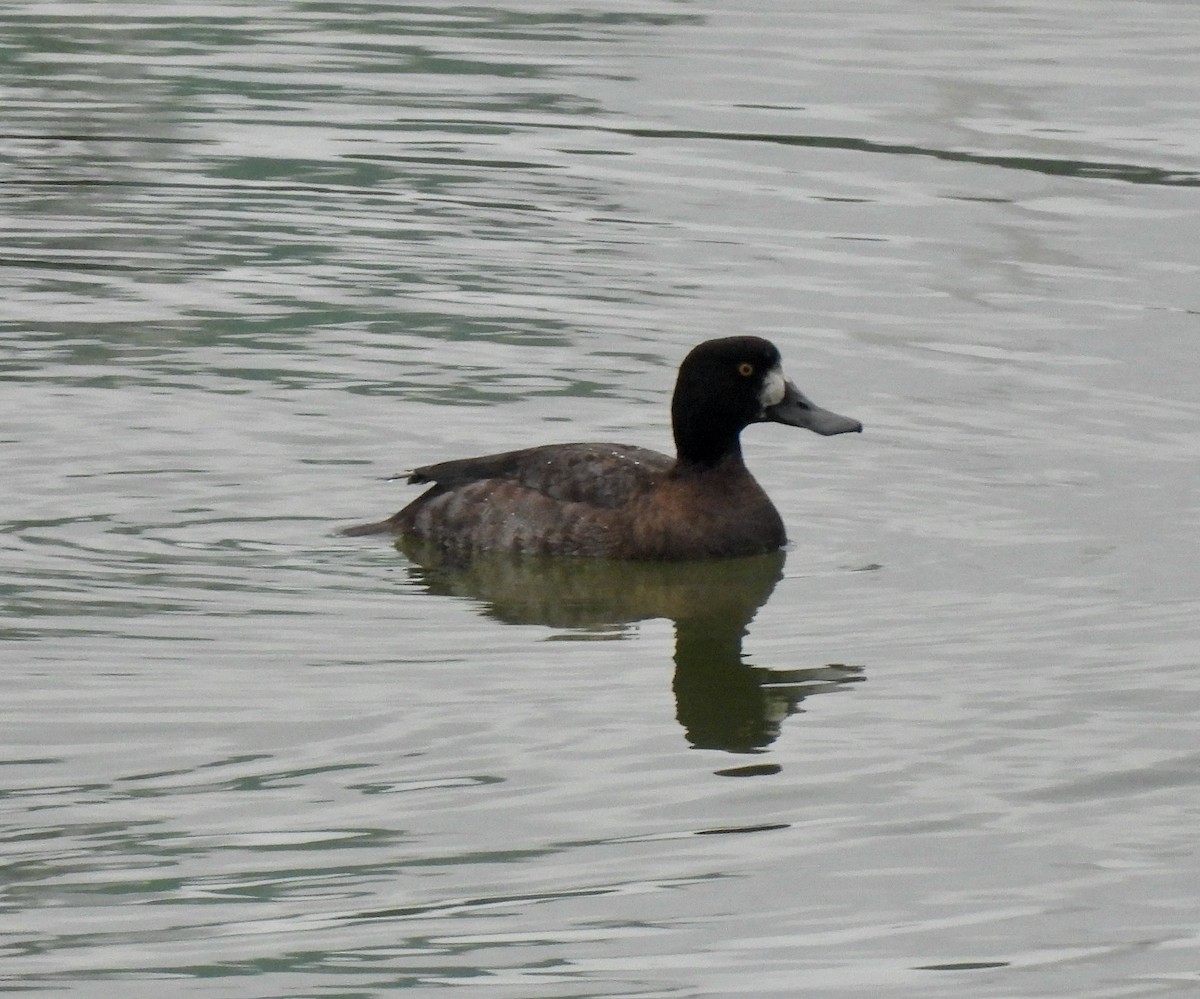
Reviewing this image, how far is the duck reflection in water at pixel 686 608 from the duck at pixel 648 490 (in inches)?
3.2

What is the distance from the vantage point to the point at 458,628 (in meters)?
9.68

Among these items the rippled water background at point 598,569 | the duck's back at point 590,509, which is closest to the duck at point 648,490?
the duck's back at point 590,509

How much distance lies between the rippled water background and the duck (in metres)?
0.25

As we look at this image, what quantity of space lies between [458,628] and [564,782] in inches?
77.6

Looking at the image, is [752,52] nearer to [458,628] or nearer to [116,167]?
[116,167]

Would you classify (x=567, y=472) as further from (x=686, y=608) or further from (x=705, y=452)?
(x=686, y=608)

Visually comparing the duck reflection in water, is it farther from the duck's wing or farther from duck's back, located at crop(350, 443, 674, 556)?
the duck's wing

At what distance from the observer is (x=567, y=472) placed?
10992mm

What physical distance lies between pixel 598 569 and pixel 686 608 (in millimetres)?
687

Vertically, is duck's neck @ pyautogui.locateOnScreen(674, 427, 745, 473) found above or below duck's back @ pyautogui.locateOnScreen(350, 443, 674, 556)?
above

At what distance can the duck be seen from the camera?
35.7 ft

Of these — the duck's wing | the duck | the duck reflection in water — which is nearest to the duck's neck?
the duck

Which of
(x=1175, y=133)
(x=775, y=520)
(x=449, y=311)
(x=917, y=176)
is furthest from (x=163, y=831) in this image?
(x=1175, y=133)

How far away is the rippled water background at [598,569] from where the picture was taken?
680cm
